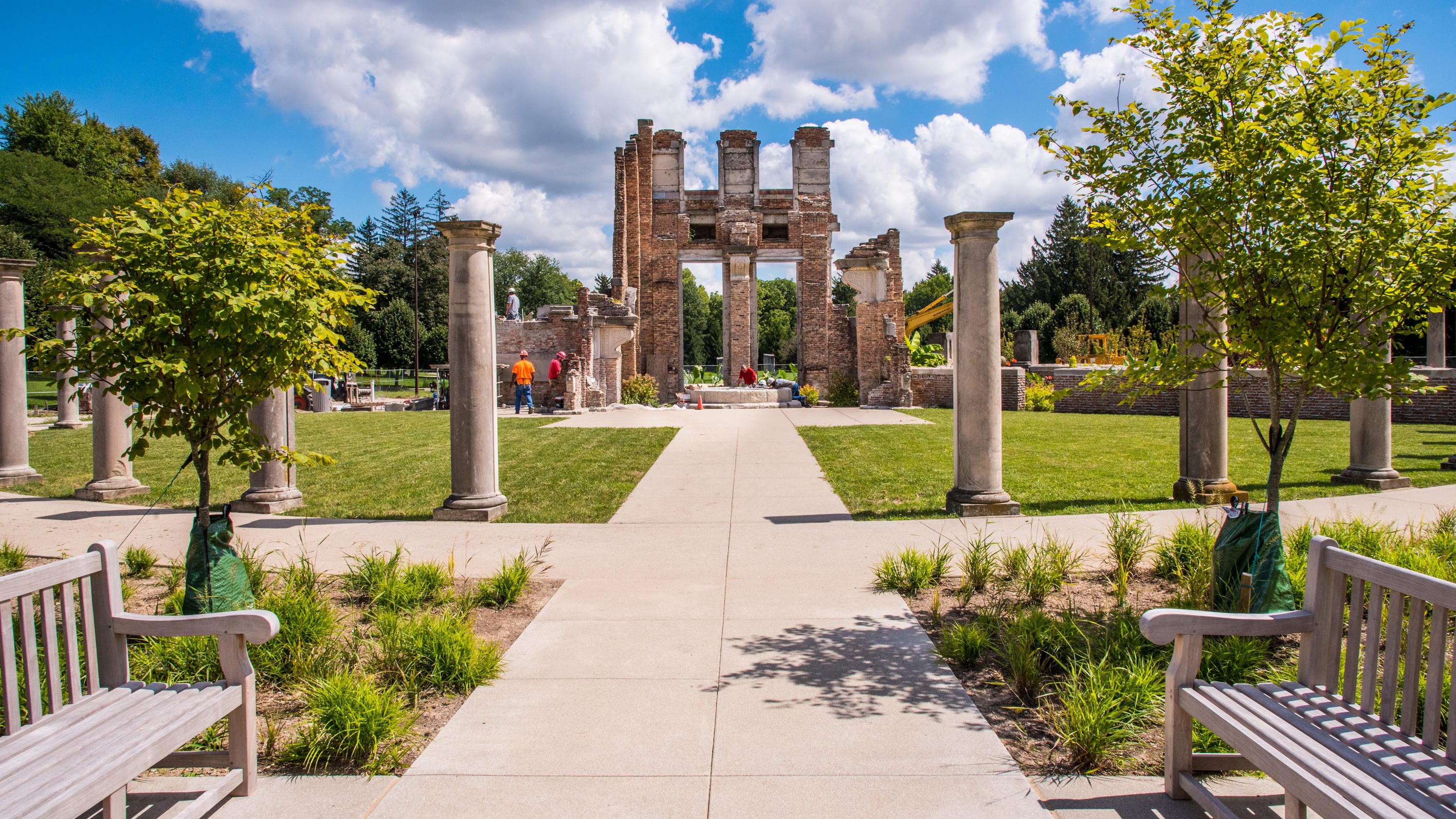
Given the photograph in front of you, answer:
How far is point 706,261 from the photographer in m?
34.7

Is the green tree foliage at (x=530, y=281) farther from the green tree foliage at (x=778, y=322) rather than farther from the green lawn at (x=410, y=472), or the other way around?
the green lawn at (x=410, y=472)

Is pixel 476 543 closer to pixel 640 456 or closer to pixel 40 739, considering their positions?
pixel 40 739

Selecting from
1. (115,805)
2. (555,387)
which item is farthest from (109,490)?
(555,387)

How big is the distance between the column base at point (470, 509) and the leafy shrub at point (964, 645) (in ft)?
15.6

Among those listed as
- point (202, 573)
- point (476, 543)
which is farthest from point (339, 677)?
point (476, 543)

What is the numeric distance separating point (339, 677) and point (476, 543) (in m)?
3.40

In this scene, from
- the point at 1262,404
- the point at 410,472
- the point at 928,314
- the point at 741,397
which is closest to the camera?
the point at 410,472

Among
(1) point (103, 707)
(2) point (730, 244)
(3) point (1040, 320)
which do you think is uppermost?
(2) point (730, 244)

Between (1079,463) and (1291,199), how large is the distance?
8185mm

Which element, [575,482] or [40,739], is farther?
[575,482]

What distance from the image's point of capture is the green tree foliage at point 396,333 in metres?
50.7

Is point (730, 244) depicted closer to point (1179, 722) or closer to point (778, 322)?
point (1179, 722)

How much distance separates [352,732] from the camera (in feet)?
10.4

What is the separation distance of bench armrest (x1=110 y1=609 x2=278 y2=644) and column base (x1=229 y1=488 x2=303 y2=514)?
18.7 ft
